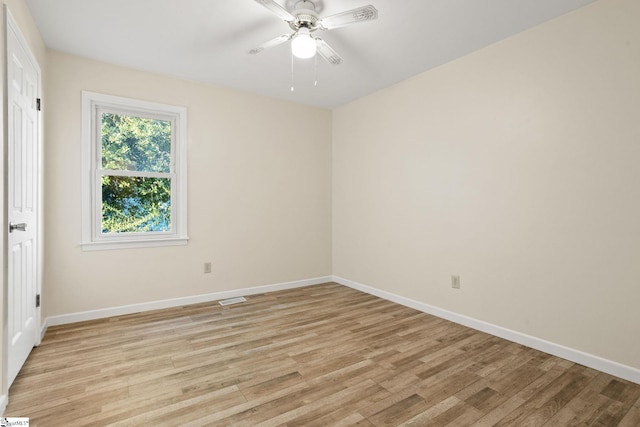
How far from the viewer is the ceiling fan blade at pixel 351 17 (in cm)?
197

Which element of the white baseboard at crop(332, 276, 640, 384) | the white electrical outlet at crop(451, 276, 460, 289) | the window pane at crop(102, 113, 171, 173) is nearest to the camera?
the white baseboard at crop(332, 276, 640, 384)

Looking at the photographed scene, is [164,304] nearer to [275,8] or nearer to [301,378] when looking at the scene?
[301,378]

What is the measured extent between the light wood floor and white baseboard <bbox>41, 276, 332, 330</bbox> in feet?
0.37

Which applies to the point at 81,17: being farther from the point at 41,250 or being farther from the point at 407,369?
the point at 407,369

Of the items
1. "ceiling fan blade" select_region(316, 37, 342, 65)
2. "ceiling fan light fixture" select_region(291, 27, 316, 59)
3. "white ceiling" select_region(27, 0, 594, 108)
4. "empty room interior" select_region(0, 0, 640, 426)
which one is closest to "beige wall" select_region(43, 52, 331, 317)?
"empty room interior" select_region(0, 0, 640, 426)

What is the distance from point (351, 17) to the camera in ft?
6.88

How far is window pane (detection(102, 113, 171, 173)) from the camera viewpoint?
131 inches

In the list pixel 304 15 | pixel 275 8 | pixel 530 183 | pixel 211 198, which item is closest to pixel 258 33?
pixel 304 15

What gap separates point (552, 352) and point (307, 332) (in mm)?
1937

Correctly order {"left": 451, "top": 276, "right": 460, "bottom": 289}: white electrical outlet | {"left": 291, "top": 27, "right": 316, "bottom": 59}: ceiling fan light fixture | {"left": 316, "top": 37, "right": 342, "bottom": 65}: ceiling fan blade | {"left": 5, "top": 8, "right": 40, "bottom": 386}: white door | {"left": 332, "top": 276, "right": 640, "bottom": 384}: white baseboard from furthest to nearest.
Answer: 1. {"left": 451, "top": 276, "right": 460, "bottom": 289}: white electrical outlet
2. {"left": 316, "top": 37, "right": 342, "bottom": 65}: ceiling fan blade
3. {"left": 291, "top": 27, "right": 316, "bottom": 59}: ceiling fan light fixture
4. {"left": 332, "top": 276, "right": 640, "bottom": 384}: white baseboard
5. {"left": 5, "top": 8, "right": 40, "bottom": 386}: white door

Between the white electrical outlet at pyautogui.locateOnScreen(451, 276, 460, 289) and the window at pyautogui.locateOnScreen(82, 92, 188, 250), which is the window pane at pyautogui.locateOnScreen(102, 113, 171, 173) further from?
the white electrical outlet at pyautogui.locateOnScreen(451, 276, 460, 289)

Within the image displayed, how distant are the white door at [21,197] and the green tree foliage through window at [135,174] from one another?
2.46ft

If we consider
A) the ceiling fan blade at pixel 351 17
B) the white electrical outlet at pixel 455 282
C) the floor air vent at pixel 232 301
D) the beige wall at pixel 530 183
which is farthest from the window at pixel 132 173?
the white electrical outlet at pixel 455 282

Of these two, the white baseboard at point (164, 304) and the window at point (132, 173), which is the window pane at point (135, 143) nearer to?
the window at point (132, 173)
